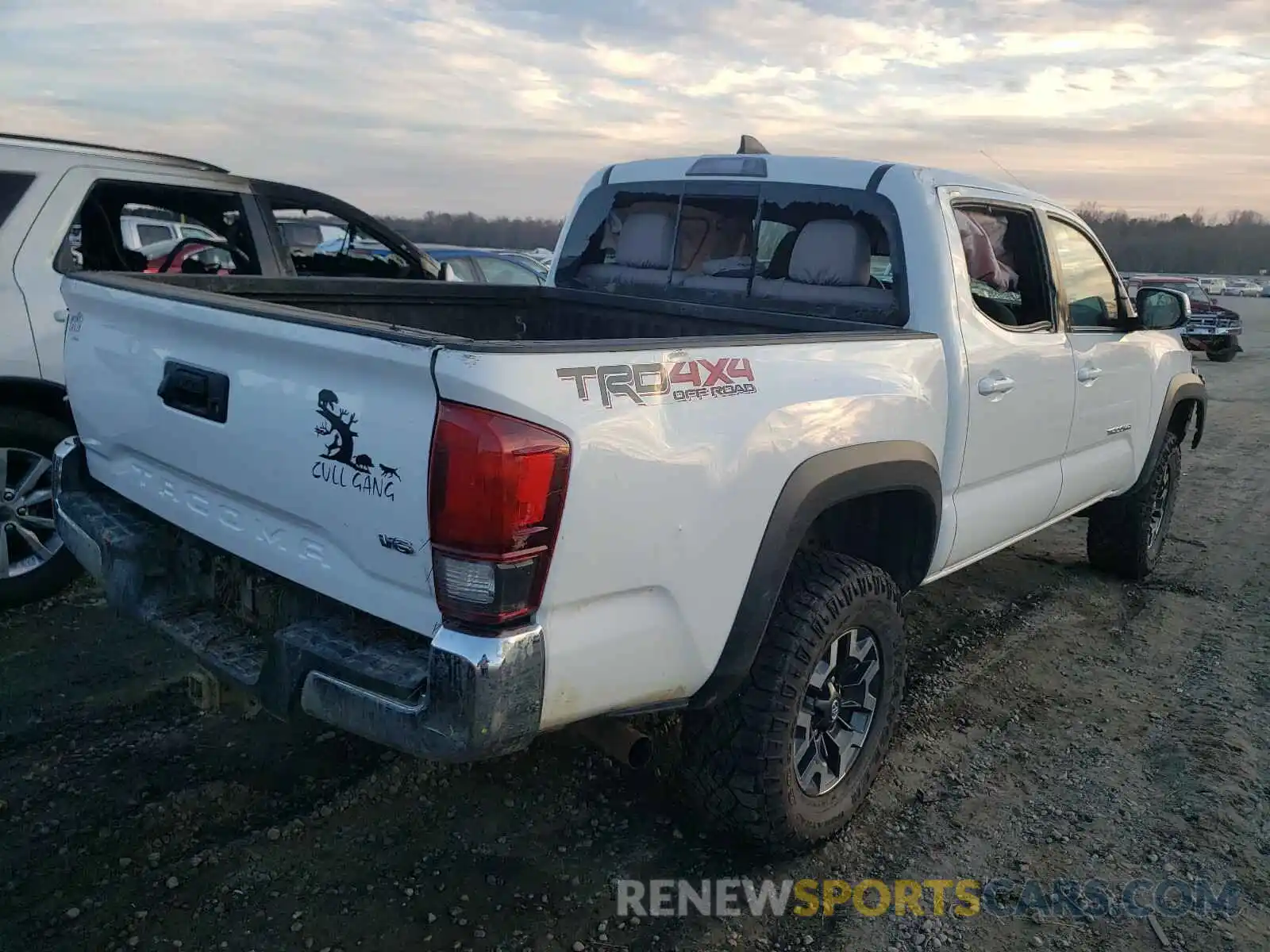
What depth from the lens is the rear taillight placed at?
196cm

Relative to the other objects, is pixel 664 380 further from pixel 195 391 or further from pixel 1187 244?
pixel 1187 244

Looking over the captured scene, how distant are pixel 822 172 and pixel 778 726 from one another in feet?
7.02

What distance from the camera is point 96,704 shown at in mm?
3615

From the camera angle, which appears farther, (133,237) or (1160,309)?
(133,237)

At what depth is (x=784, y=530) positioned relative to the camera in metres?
2.59

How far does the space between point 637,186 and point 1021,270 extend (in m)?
1.68

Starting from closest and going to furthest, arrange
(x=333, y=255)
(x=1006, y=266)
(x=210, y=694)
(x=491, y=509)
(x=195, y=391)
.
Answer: (x=491, y=509) < (x=195, y=391) < (x=210, y=694) < (x=1006, y=266) < (x=333, y=255)

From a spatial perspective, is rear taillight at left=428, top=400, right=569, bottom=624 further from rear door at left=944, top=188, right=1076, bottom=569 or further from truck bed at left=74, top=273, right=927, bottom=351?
rear door at left=944, top=188, right=1076, bottom=569

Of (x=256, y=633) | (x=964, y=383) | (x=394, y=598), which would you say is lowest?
(x=256, y=633)

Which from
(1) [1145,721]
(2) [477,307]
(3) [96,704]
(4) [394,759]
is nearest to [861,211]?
(2) [477,307]

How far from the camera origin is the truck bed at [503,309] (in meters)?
3.44

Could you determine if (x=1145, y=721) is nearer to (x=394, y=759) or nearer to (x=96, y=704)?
(x=394, y=759)

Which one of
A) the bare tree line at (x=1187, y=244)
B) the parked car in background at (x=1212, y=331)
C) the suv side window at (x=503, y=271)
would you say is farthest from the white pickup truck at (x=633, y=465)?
the bare tree line at (x=1187, y=244)

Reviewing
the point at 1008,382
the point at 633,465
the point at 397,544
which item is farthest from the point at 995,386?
the point at 397,544
